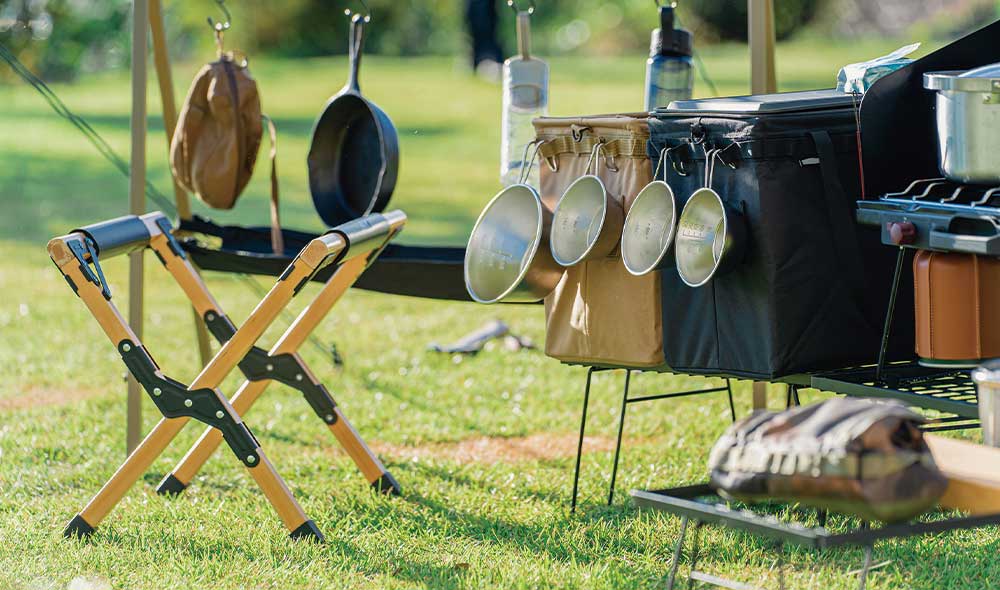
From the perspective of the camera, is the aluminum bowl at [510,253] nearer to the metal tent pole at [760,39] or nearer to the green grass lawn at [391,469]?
the green grass lawn at [391,469]

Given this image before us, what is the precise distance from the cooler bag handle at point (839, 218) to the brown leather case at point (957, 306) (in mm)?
212

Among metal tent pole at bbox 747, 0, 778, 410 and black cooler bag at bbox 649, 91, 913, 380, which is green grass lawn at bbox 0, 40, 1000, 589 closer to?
black cooler bag at bbox 649, 91, 913, 380

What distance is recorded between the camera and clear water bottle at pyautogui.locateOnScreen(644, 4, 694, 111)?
13.5 feet

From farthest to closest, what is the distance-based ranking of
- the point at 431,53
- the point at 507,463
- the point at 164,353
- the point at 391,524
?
the point at 431,53
the point at 164,353
the point at 507,463
the point at 391,524

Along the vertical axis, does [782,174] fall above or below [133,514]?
above

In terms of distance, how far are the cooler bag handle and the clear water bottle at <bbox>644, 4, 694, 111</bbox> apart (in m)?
0.93

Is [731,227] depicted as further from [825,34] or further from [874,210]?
[825,34]

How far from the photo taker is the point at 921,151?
3289 mm

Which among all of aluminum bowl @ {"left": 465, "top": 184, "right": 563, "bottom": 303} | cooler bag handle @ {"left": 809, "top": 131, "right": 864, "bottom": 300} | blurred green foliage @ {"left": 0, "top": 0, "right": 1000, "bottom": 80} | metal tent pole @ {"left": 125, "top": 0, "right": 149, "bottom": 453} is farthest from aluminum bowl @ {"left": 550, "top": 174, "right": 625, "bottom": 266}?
blurred green foliage @ {"left": 0, "top": 0, "right": 1000, "bottom": 80}

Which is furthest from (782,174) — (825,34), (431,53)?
(431,53)

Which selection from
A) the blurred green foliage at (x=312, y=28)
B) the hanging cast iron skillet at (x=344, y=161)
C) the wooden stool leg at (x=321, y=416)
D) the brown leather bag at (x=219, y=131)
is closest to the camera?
the wooden stool leg at (x=321, y=416)

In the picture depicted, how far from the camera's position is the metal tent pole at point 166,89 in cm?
477

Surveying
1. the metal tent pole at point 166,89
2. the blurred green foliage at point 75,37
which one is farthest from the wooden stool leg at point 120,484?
the blurred green foliage at point 75,37

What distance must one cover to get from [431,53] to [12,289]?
18.6 m
